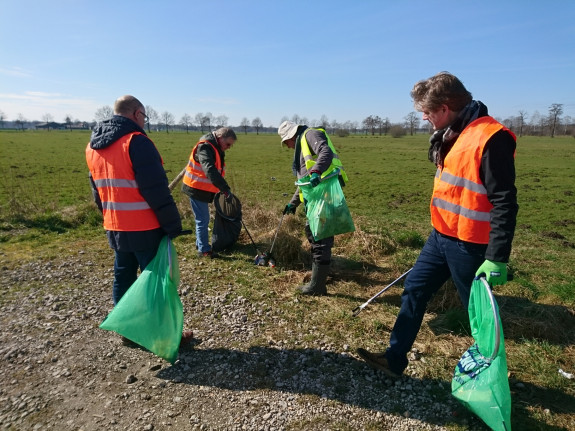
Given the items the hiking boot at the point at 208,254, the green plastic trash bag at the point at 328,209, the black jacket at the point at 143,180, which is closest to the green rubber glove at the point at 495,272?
the green plastic trash bag at the point at 328,209

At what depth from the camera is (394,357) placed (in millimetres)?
3143

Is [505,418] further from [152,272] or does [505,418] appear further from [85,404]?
[85,404]

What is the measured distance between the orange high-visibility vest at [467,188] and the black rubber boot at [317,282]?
2.19m

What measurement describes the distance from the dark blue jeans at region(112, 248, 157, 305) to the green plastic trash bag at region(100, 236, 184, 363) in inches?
12.4

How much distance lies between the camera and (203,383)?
10.4 ft

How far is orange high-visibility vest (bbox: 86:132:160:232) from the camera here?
316 centimetres

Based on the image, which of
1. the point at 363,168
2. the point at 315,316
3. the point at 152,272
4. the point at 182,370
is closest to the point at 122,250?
the point at 152,272

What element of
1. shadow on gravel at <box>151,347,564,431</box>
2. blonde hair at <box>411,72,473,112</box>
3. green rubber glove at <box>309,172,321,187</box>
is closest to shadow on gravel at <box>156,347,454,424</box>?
shadow on gravel at <box>151,347,564,431</box>

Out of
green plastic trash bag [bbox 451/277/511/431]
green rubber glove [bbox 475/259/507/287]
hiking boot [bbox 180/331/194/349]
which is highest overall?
green rubber glove [bbox 475/259/507/287]

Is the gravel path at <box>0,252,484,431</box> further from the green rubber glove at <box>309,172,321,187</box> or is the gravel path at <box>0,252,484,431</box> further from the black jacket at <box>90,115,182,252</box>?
the green rubber glove at <box>309,172,321,187</box>

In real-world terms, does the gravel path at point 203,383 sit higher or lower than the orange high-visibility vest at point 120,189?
lower

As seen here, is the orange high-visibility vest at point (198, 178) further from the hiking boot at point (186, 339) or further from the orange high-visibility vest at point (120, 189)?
the hiking boot at point (186, 339)

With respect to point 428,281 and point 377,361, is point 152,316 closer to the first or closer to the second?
point 377,361

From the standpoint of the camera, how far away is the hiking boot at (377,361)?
3.21m
